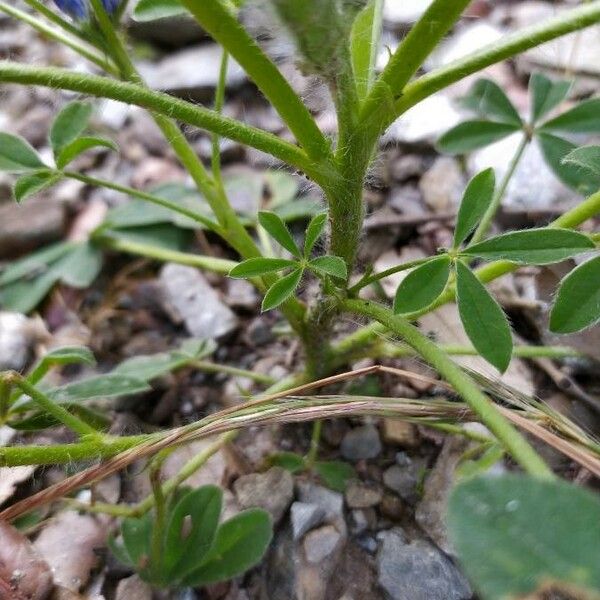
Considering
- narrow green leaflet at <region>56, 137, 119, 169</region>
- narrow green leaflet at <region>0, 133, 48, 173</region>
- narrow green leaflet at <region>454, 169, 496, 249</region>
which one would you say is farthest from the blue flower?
narrow green leaflet at <region>454, 169, 496, 249</region>

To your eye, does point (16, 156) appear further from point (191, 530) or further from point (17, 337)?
point (191, 530)

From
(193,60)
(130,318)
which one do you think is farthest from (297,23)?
(193,60)

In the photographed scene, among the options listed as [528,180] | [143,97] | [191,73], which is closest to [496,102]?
[528,180]

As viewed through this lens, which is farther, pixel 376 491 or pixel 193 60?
pixel 193 60

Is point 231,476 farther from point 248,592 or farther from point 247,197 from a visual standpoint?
point 247,197

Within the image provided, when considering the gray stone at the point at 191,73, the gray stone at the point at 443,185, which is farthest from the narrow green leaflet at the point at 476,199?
the gray stone at the point at 191,73

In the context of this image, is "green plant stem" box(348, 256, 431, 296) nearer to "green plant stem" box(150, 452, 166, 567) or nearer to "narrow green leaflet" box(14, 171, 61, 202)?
"green plant stem" box(150, 452, 166, 567)
